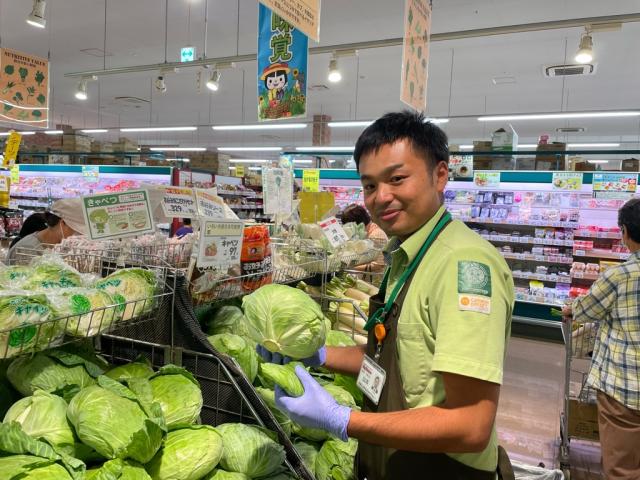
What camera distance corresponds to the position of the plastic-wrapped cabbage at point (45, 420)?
1.20 metres

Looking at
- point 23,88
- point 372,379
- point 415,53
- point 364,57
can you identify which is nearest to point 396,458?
point 372,379

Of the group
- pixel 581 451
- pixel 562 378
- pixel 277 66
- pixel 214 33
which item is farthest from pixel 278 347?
pixel 214 33

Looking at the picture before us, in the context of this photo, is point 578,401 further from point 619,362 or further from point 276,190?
point 276,190

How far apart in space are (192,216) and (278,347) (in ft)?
2.71

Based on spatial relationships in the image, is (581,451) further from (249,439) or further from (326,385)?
(249,439)

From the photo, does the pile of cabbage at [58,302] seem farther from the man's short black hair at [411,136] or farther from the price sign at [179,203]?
the man's short black hair at [411,136]

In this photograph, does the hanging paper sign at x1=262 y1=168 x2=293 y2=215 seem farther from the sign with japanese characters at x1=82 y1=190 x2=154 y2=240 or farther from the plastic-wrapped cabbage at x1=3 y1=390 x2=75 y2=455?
Result: the plastic-wrapped cabbage at x1=3 y1=390 x2=75 y2=455

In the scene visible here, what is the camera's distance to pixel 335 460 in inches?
68.5

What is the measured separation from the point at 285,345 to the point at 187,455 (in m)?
0.44

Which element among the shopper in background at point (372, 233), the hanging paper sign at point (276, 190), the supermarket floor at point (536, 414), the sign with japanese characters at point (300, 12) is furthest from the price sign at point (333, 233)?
the supermarket floor at point (536, 414)

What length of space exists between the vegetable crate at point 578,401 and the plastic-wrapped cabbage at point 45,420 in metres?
3.50

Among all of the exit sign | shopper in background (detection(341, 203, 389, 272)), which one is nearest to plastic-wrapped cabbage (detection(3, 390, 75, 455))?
shopper in background (detection(341, 203, 389, 272))

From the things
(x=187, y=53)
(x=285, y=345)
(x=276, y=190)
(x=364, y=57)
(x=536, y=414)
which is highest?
(x=364, y=57)

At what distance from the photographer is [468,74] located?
11.6 m
